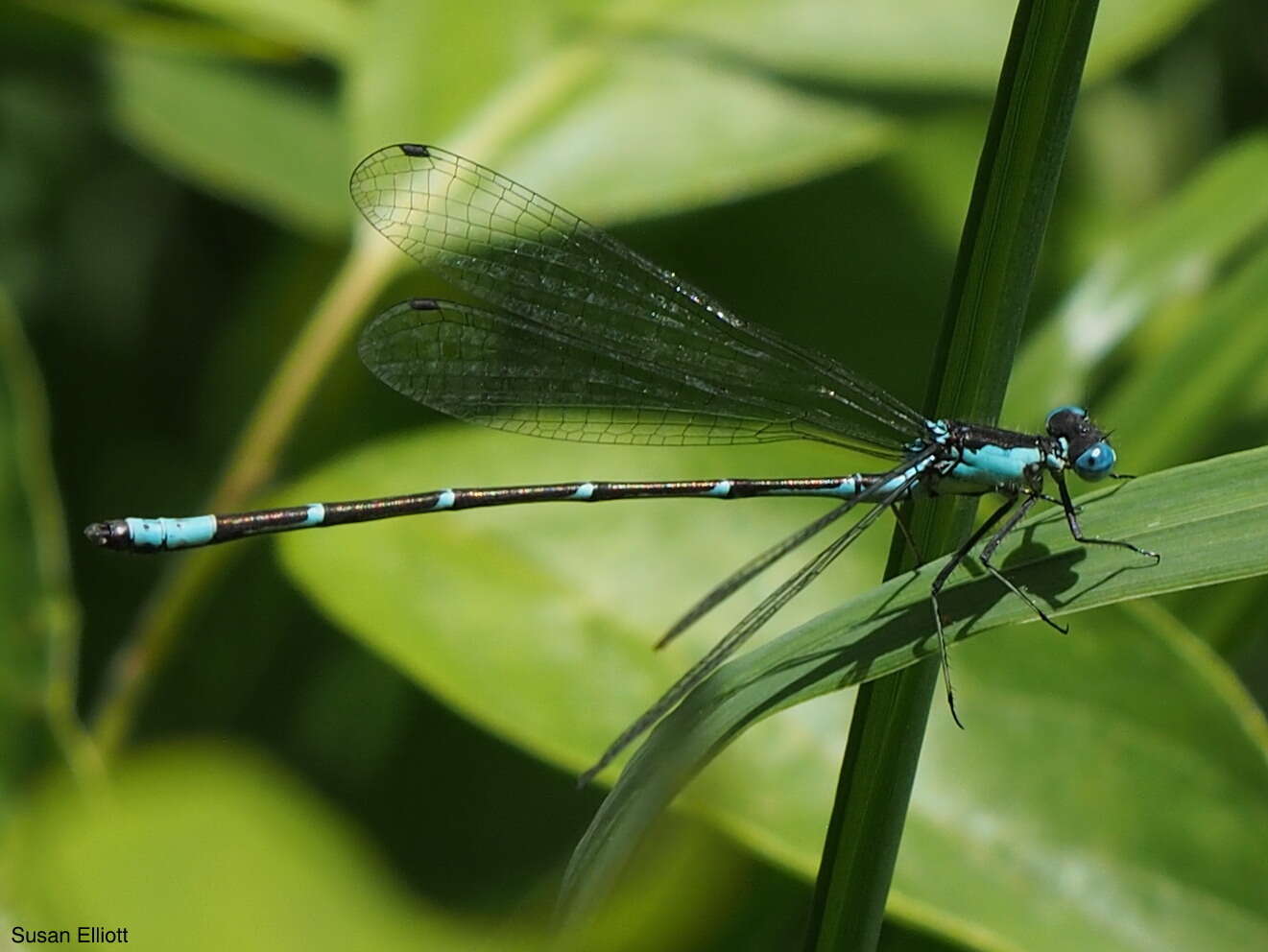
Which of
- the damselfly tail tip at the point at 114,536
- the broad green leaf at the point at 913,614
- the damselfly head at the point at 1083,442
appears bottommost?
the broad green leaf at the point at 913,614

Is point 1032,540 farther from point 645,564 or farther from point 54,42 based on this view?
point 54,42

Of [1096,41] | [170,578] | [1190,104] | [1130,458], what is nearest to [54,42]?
[170,578]

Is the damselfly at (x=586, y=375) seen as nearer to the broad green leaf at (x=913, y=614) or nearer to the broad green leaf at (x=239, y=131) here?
the broad green leaf at (x=913, y=614)

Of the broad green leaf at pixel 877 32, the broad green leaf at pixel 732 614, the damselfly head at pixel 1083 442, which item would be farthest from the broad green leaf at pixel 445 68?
the damselfly head at pixel 1083 442

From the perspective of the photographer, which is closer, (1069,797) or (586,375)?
(1069,797)

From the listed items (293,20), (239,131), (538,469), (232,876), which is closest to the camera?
(232,876)

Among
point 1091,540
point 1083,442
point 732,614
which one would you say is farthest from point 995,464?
point 1091,540

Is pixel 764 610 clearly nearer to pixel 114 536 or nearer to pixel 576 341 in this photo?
pixel 576 341
